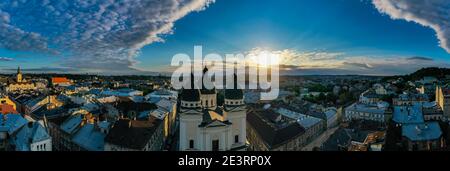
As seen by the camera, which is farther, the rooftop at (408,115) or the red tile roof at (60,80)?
the red tile roof at (60,80)

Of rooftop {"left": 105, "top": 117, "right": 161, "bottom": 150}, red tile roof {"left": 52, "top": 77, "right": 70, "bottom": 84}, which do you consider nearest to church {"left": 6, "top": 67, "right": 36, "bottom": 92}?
red tile roof {"left": 52, "top": 77, "right": 70, "bottom": 84}

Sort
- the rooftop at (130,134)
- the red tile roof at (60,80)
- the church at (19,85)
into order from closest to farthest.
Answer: the rooftop at (130,134) < the church at (19,85) < the red tile roof at (60,80)

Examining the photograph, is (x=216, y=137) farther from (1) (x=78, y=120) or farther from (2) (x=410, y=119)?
(2) (x=410, y=119)

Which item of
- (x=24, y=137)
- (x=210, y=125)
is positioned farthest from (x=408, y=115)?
(x=24, y=137)

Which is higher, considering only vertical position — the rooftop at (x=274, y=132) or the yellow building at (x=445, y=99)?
the yellow building at (x=445, y=99)

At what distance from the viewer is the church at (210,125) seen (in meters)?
7.30

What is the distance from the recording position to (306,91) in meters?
22.4

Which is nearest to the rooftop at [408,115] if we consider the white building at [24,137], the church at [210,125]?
the church at [210,125]

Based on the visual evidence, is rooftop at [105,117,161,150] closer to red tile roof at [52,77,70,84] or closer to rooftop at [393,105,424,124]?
rooftop at [393,105,424,124]

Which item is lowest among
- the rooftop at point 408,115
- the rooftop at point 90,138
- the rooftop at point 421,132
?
the rooftop at point 90,138

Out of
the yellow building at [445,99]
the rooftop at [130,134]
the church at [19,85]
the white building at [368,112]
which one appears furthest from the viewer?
the church at [19,85]

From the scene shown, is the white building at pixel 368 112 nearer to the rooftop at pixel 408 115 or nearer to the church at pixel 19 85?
the rooftop at pixel 408 115
